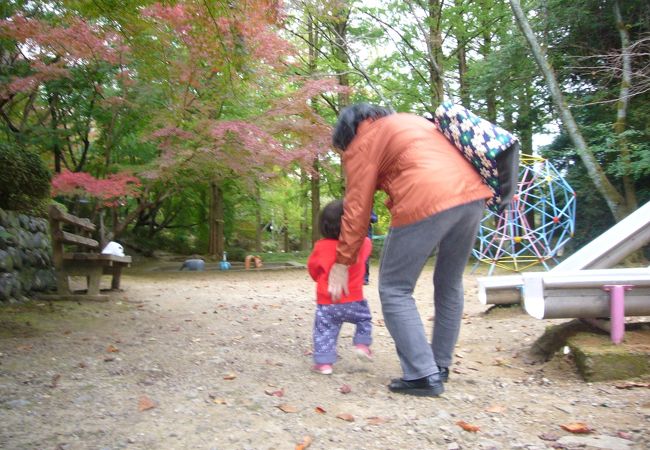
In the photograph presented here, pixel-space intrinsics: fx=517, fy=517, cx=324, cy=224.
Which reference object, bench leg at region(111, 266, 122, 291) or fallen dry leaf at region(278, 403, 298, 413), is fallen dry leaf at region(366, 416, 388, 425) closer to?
fallen dry leaf at region(278, 403, 298, 413)

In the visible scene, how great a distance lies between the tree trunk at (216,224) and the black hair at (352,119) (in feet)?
38.4

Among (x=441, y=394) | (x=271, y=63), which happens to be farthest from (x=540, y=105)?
(x=441, y=394)

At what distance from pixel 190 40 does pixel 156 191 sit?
596cm

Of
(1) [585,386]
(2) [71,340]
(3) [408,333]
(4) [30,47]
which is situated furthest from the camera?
(4) [30,47]

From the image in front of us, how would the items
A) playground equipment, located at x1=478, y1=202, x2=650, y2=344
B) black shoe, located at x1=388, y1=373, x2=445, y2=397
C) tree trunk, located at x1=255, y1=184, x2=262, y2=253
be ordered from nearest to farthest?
black shoe, located at x1=388, y1=373, x2=445, y2=397 < playground equipment, located at x1=478, y1=202, x2=650, y2=344 < tree trunk, located at x1=255, y1=184, x2=262, y2=253

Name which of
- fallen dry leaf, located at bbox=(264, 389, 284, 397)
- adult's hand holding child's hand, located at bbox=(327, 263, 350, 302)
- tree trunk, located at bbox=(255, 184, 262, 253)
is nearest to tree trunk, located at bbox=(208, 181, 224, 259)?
tree trunk, located at bbox=(255, 184, 262, 253)

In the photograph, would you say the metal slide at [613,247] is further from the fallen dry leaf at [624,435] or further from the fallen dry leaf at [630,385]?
the fallen dry leaf at [624,435]

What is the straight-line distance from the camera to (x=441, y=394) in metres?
2.33

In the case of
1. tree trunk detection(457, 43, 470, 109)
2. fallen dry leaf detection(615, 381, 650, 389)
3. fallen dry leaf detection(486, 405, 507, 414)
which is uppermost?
tree trunk detection(457, 43, 470, 109)

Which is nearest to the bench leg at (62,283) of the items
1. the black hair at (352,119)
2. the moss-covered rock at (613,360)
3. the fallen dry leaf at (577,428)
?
the black hair at (352,119)

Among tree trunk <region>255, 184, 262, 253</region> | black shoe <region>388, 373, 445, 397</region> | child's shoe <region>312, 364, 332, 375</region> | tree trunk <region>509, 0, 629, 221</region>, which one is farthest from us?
tree trunk <region>255, 184, 262, 253</region>

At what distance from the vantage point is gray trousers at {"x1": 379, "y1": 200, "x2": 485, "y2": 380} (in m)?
2.16

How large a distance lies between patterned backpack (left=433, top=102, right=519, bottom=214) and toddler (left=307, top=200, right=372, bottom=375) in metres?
0.79

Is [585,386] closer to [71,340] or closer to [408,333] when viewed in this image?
[408,333]
